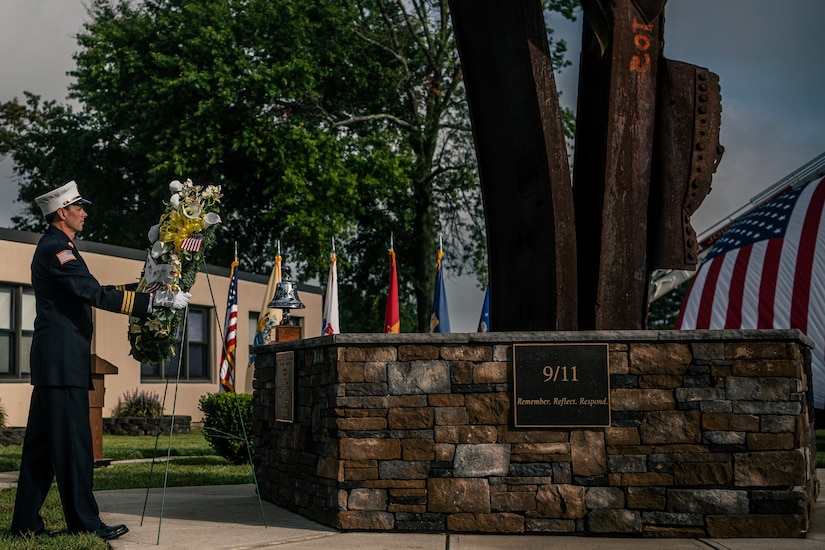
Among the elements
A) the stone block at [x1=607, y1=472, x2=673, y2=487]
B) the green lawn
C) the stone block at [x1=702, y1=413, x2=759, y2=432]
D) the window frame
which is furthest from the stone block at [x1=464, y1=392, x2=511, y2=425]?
the window frame

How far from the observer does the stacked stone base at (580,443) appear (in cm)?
693

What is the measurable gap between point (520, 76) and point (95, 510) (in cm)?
434

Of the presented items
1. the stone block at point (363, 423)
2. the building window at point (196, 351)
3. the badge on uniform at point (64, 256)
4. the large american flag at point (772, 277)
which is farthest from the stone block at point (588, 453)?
the building window at point (196, 351)

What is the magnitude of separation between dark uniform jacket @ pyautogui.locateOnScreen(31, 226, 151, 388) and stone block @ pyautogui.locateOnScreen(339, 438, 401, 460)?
5.42ft

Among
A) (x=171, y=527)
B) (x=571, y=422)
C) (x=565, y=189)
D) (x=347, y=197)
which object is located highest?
(x=347, y=197)

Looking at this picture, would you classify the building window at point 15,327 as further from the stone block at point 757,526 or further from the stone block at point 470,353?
the stone block at point 757,526

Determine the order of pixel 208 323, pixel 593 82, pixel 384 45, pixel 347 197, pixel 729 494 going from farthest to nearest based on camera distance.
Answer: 1. pixel 384 45
2. pixel 347 197
3. pixel 208 323
4. pixel 593 82
5. pixel 729 494

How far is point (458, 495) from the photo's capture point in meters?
7.05

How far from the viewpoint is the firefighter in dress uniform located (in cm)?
687

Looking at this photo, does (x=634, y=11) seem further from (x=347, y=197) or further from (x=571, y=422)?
(x=347, y=197)

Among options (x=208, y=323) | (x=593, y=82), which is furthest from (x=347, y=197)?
(x=593, y=82)

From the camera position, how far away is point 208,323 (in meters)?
26.1

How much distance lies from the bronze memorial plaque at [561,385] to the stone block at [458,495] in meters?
0.50

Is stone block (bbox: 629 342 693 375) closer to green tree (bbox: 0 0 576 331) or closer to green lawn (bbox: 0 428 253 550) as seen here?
green lawn (bbox: 0 428 253 550)
